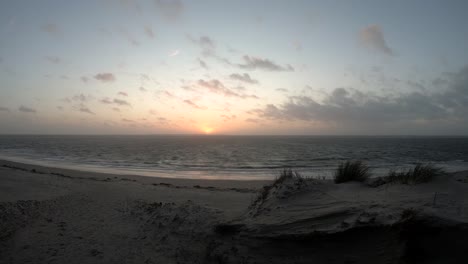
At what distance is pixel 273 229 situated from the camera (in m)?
5.62

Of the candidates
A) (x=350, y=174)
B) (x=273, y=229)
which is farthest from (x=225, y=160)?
(x=273, y=229)

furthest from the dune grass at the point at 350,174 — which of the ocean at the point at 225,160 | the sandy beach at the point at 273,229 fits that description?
the ocean at the point at 225,160

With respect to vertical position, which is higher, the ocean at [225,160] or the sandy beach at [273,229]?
the sandy beach at [273,229]

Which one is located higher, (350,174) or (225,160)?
(350,174)

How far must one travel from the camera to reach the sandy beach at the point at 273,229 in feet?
14.3

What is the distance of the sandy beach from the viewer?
4.35m

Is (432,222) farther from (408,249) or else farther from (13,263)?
(13,263)

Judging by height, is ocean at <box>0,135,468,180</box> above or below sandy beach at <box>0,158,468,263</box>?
below

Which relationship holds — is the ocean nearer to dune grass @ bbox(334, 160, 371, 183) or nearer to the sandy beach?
dune grass @ bbox(334, 160, 371, 183)

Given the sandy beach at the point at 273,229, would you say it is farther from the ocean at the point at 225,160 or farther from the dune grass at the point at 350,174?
the ocean at the point at 225,160

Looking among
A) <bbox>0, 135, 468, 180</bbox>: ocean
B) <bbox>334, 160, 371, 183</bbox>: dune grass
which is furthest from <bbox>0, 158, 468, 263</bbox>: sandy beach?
<bbox>0, 135, 468, 180</bbox>: ocean

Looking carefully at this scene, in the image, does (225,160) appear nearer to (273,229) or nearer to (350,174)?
(350,174)

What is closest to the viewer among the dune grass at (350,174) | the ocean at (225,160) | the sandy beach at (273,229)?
the sandy beach at (273,229)

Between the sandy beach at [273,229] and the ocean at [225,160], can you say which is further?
the ocean at [225,160]
